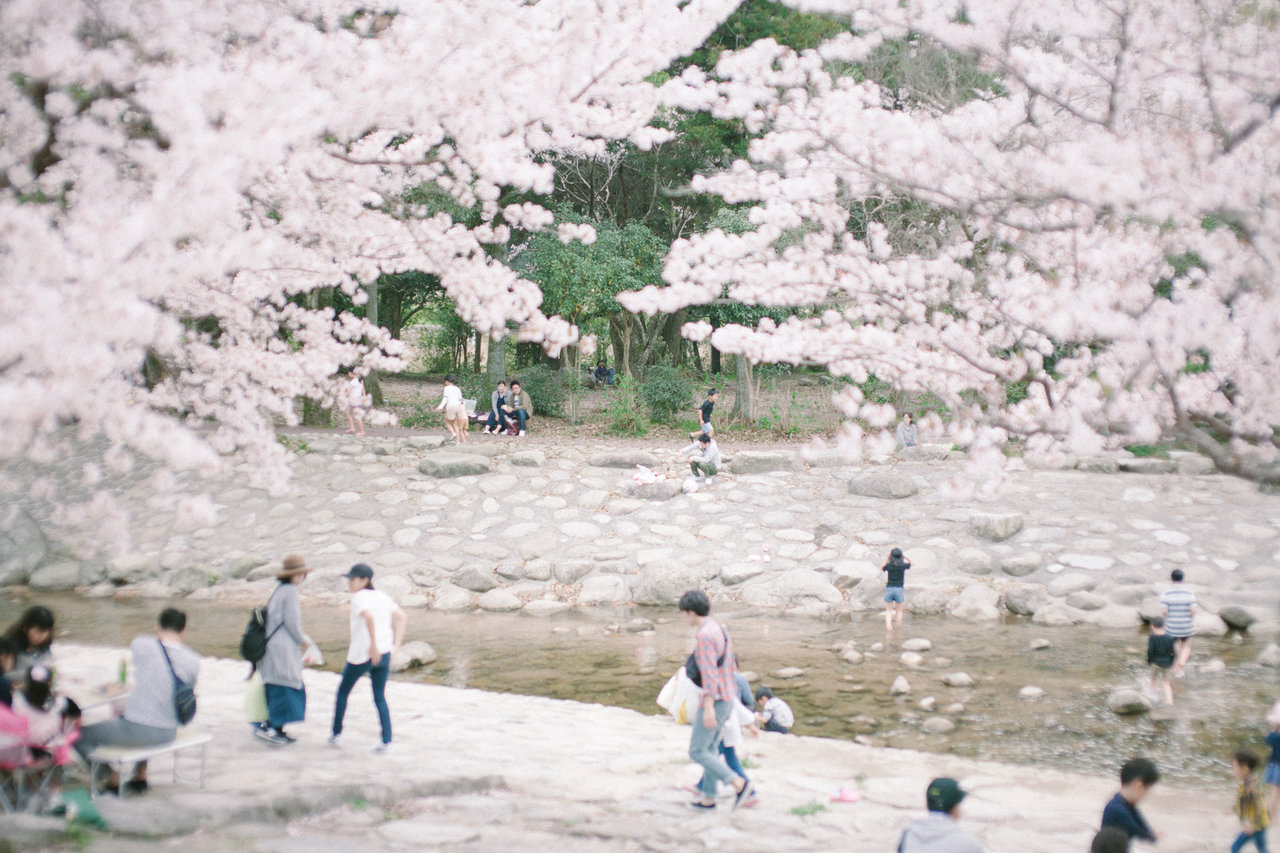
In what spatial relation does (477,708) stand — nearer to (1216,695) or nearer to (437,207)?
(1216,695)

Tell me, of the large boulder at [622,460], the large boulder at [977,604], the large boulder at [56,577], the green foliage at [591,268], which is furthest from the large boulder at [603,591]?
the green foliage at [591,268]

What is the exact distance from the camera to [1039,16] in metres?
5.29

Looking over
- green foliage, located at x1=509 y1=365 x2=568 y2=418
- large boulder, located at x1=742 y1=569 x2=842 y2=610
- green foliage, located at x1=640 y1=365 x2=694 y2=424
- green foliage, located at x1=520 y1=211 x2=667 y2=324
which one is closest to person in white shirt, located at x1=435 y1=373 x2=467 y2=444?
green foliage, located at x1=520 y1=211 x2=667 y2=324

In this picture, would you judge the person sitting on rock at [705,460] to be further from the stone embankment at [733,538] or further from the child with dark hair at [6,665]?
the child with dark hair at [6,665]

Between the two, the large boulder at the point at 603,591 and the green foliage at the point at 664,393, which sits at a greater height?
the green foliage at the point at 664,393

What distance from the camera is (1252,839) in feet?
16.0

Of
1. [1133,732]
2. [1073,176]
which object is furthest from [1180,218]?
[1133,732]

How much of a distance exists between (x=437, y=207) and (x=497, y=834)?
1340 cm

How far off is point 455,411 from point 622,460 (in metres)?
3.94

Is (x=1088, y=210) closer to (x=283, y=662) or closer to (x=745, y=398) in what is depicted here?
(x=283, y=662)

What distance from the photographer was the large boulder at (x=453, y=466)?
15188mm

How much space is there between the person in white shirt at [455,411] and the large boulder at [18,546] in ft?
23.2

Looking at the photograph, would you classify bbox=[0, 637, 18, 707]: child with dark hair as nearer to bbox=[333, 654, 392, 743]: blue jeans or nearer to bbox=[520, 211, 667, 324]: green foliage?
bbox=[333, 654, 392, 743]: blue jeans

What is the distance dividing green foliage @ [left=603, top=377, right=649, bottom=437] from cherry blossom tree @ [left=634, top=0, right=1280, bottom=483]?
1266 centimetres
